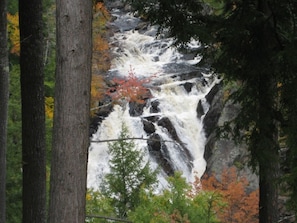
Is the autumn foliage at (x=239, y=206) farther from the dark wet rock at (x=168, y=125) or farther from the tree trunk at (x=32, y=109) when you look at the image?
the tree trunk at (x=32, y=109)

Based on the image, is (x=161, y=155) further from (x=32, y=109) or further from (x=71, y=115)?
(x=71, y=115)

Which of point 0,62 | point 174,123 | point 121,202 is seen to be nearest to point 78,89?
point 0,62

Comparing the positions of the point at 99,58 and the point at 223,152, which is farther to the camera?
the point at 99,58

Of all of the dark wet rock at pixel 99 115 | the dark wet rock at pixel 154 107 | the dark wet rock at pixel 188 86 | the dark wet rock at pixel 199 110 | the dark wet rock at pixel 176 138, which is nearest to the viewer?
the dark wet rock at pixel 176 138

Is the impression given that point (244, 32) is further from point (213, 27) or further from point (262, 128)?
point (262, 128)

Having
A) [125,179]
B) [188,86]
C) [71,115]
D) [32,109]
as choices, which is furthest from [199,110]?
[71,115]

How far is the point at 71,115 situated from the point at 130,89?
19.4 meters

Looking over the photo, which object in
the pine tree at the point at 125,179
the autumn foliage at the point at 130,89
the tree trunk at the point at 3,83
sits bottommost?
the pine tree at the point at 125,179

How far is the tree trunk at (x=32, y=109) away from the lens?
5355mm

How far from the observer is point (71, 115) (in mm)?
3307

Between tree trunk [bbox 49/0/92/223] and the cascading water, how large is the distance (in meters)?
12.6

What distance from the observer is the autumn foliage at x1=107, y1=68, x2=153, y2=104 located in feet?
67.2

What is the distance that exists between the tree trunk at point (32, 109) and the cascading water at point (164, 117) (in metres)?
10.5

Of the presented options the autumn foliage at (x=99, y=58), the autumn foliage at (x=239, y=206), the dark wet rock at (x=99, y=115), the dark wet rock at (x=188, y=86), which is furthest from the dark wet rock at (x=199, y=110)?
the autumn foliage at (x=239, y=206)
